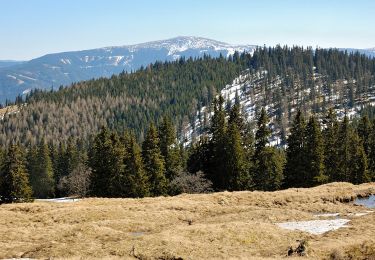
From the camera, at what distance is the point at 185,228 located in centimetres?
3394

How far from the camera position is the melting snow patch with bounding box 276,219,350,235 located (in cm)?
3384

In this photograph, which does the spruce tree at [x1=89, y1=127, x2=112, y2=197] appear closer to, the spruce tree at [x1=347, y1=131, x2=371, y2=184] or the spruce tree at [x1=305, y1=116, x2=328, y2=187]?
the spruce tree at [x1=305, y1=116, x2=328, y2=187]

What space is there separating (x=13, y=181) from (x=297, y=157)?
49.0 meters

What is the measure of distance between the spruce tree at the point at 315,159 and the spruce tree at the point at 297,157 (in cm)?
66

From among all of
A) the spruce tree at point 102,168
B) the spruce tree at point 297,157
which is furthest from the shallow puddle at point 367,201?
the spruce tree at point 102,168

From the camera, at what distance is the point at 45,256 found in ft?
94.4

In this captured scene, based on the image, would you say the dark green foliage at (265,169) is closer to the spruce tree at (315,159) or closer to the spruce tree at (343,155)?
the spruce tree at (315,159)

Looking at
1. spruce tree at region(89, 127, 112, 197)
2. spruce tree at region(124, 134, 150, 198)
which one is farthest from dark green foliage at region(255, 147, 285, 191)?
spruce tree at region(89, 127, 112, 197)

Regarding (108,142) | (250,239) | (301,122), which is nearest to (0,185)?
(108,142)

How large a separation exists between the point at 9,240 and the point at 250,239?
18925mm

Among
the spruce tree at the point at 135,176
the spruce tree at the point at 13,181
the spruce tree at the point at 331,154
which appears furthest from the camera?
the spruce tree at the point at 13,181

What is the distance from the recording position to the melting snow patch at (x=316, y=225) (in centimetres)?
3384

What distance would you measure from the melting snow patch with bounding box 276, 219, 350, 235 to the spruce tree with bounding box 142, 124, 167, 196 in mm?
39607

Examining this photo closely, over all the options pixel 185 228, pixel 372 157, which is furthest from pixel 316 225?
pixel 372 157
